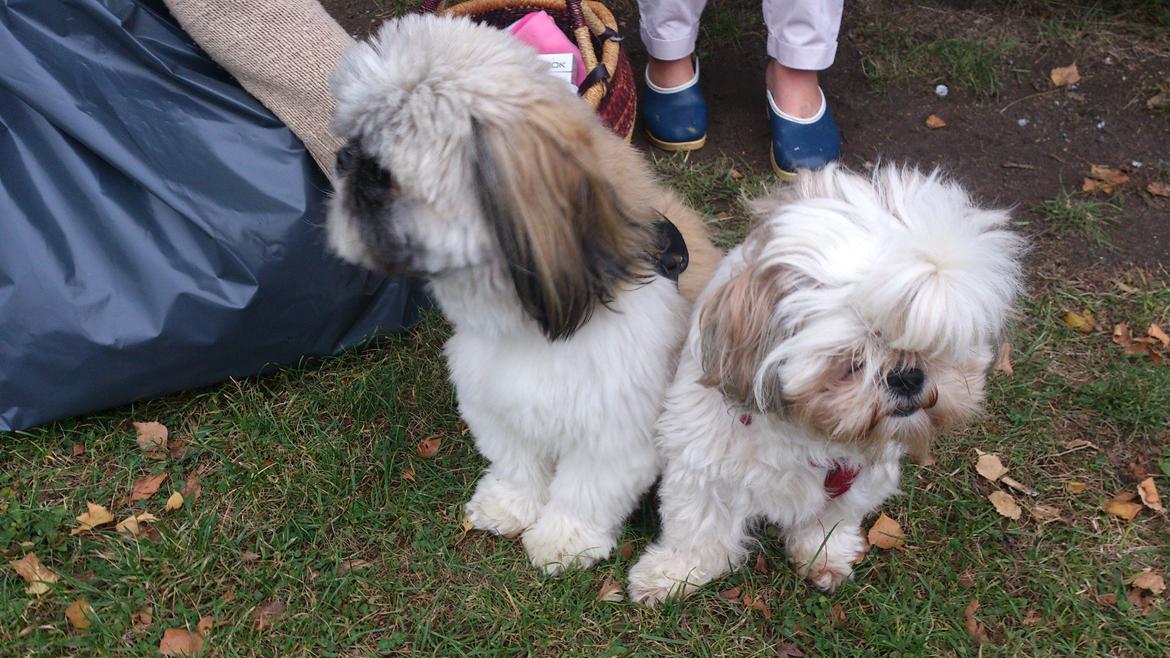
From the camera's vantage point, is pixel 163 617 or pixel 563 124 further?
pixel 163 617

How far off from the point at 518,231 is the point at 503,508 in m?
1.26

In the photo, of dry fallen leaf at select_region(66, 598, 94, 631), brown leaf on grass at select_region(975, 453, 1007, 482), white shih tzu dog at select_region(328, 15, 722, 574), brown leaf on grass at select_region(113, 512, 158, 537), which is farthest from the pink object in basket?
dry fallen leaf at select_region(66, 598, 94, 631)

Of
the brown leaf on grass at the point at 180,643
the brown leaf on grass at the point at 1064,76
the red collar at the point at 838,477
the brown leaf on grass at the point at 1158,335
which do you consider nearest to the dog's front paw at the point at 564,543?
the red collar at the point at 838,477

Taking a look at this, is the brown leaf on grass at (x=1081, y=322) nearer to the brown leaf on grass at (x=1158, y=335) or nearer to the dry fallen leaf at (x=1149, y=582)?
the brown leaf on grass at (x=1158, y=335)

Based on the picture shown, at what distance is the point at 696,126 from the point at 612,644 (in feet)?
7.66

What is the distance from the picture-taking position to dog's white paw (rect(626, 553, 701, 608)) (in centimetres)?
250

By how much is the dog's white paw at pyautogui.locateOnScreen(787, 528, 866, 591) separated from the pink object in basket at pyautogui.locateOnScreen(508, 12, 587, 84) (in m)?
1.71

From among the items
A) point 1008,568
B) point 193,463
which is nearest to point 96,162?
point 193,463

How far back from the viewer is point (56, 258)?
8.45 ft

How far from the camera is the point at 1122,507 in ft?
9.07

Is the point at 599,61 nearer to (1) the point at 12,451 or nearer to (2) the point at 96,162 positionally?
(2) the point at 96,162

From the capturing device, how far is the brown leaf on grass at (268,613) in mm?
2514

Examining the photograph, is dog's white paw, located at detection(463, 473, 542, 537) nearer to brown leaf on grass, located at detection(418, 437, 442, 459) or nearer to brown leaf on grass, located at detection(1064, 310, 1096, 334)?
brown leaf on grass, located at detection(418, 437, 442, 459)

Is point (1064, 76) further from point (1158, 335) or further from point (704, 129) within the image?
point (704, 129)
